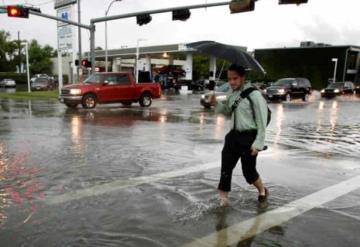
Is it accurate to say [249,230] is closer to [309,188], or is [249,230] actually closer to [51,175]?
[309,188]

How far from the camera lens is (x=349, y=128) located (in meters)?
15.8

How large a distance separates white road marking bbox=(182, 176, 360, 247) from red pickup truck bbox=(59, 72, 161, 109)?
16982mm

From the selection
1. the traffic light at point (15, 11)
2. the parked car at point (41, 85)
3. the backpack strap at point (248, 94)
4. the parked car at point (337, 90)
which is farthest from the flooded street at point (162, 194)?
the parked car at point (41, 85)

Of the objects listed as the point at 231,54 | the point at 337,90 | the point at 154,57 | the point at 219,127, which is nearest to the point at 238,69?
the point at 231,54

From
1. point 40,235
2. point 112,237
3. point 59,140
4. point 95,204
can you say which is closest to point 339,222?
point 112,237

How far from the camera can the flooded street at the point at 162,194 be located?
15.1 feet

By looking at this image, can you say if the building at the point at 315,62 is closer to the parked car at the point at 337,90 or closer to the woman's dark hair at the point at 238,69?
the parked car at the point at 337,90

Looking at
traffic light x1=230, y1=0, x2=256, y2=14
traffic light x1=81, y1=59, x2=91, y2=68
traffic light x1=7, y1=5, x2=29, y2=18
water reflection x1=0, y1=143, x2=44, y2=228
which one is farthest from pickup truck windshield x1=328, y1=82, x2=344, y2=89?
water reflection x1=0, y1=143, x2=44, y2=228

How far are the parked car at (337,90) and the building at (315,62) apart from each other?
1641cm

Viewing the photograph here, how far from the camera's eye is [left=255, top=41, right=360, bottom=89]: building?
61875 millimetres

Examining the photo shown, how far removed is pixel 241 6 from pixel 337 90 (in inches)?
1013

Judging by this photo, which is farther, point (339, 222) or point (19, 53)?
point (19, 53)

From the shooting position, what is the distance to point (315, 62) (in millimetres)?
64688

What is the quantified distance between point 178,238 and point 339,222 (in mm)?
1974
